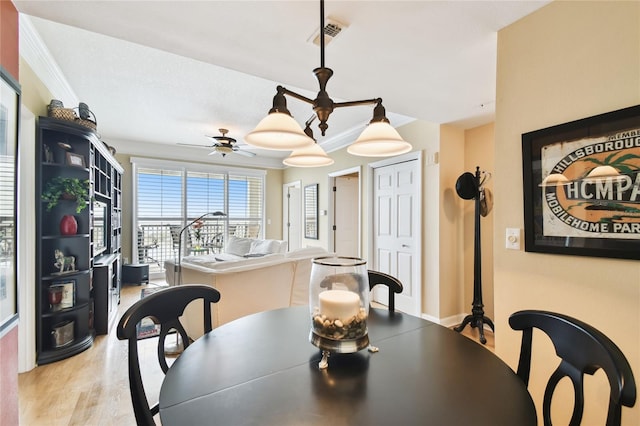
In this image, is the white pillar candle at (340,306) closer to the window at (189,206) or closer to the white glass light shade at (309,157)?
the white glass light shade at (309,157)

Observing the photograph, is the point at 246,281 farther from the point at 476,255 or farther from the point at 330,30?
the point at 476,255

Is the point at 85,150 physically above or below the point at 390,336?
above

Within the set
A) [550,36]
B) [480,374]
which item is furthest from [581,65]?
[480,374]

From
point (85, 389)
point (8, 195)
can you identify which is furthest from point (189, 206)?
point (8, 195)

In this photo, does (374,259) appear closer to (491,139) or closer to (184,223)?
(491,139)

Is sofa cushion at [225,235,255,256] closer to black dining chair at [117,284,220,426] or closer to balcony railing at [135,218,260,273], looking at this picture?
balcony railing at [135,218,260,273]

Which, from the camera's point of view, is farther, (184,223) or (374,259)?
(184,223)

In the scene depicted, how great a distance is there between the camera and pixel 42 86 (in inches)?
106

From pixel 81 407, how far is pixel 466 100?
3.90m

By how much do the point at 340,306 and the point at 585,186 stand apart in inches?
52.7

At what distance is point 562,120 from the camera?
1537 millimetres

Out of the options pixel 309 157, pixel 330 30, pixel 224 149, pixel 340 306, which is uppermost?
pixel 330 30

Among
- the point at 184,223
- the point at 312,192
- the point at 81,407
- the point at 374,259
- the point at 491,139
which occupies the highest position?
the point at 491,139

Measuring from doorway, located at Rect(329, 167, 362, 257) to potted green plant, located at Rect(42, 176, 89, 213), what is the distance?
361cm
